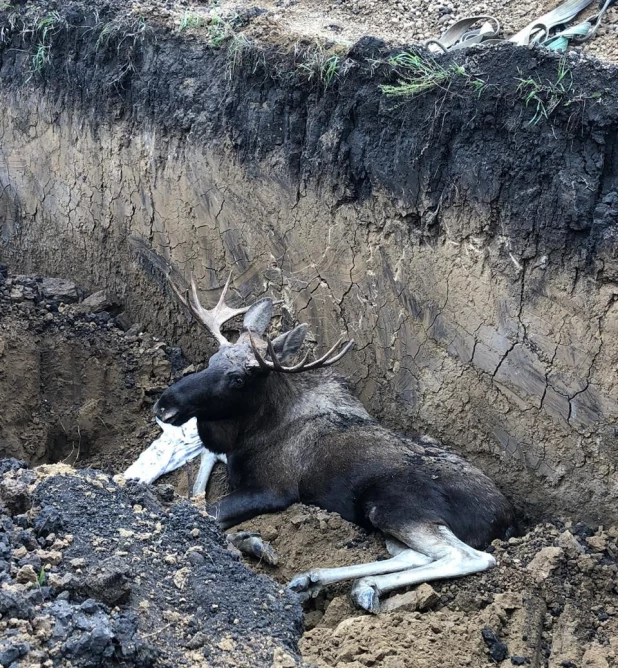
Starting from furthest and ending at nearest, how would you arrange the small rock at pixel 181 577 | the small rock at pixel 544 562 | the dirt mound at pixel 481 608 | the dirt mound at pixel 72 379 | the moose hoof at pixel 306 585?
1. the dirt mound at pixel 72 379
2. the moose hoof at pixel 306 585
3. the small rock at pixel 544 562
4. the dirt mound at pixel 481 608
5. the small rock at pixel 181 577

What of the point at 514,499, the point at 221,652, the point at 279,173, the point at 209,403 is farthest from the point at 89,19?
the point at 221,652

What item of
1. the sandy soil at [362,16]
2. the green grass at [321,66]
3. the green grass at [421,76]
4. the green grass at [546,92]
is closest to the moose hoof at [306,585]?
the green grass at [546,92]

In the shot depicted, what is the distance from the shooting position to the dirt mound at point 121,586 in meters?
3.19

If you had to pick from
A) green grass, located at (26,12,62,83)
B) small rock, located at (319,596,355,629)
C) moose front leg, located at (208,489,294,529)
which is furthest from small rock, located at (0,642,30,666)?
green grass, located at (26,12,62,83)

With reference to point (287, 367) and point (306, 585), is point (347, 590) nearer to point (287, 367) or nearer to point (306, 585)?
point (306, 585)

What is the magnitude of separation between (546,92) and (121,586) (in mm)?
3928

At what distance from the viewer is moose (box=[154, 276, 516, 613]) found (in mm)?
5438

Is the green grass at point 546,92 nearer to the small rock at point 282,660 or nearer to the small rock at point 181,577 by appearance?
the small rock at point 181,577

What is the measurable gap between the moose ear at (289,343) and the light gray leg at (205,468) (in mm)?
1014

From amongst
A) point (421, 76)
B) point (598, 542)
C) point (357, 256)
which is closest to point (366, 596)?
point (598, 542)

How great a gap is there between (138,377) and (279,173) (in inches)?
83.2

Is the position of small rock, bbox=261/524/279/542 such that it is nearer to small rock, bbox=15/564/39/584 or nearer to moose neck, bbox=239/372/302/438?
moose neck, bbox=239/372/302/438

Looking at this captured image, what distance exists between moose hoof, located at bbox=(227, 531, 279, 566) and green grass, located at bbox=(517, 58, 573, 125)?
10.3ft

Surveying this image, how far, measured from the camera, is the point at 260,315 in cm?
665
